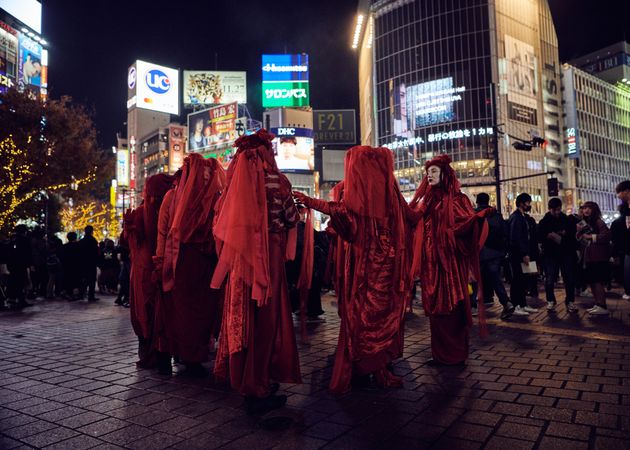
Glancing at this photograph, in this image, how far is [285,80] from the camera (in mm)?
54375

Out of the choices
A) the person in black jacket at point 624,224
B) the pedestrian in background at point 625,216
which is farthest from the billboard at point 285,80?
the pedestrian in background at point 625,216

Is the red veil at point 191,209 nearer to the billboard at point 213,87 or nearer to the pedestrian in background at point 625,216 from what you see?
the pedestrian in background at point 625,216

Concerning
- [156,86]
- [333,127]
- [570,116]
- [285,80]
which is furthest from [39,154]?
[570,116]

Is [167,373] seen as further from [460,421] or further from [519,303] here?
[519,303]

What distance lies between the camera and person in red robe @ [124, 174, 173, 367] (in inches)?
184

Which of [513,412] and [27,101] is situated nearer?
[513,412]

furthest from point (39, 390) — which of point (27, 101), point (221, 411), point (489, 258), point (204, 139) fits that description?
point (204, 139)

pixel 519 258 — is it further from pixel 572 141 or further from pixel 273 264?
pixel 572 141

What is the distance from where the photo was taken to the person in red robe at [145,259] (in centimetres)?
468

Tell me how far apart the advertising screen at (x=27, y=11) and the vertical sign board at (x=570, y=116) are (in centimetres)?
6810

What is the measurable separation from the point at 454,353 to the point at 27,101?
75.9ft

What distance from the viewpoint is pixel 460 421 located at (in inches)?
117

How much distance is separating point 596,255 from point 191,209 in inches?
250

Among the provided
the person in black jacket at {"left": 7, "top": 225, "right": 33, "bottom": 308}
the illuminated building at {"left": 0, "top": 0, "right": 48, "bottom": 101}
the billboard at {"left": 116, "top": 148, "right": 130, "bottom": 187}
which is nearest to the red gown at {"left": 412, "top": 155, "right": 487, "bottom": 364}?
the person in black jacket at {"left": 7, "top": 225, "right": 33, "bottom": 308}
